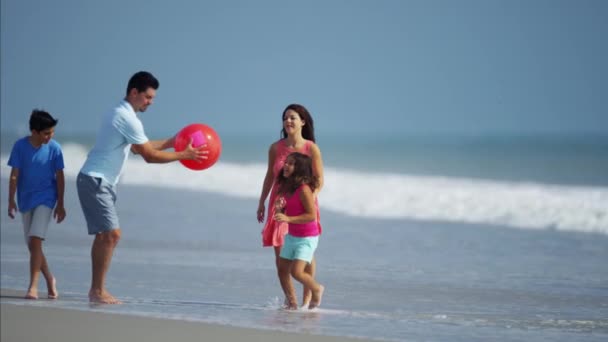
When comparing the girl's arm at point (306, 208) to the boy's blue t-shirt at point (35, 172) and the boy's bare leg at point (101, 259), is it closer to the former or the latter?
the boy's bare leg at point (101, 259)

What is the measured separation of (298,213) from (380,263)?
3.03 meters

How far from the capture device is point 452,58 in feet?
292

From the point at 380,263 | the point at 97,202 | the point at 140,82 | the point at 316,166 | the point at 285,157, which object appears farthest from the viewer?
the point at 380,263

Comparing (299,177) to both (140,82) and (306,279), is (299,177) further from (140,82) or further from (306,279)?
(140,82)

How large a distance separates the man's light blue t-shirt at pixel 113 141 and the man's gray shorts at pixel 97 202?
0.05 metres

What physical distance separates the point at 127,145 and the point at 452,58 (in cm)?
8420

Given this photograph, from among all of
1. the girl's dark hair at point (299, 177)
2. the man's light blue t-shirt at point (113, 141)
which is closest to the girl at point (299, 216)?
the girl's dark hair at point (299, 177)

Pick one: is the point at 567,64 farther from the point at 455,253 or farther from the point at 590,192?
the point at 455,253

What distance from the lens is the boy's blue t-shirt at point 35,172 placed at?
6773mm

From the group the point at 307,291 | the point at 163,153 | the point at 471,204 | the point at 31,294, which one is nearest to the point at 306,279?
the point at 307,291

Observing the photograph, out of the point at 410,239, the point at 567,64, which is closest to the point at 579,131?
the point at 567,64

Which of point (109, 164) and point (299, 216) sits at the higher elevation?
point (109, 164)

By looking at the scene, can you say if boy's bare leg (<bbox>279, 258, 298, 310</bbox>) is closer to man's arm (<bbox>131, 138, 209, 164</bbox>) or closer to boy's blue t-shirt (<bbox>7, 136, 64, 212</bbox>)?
man's arm (<bbox>131, 138, 209, 164</bbox>)

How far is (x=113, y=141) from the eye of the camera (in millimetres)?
6527
